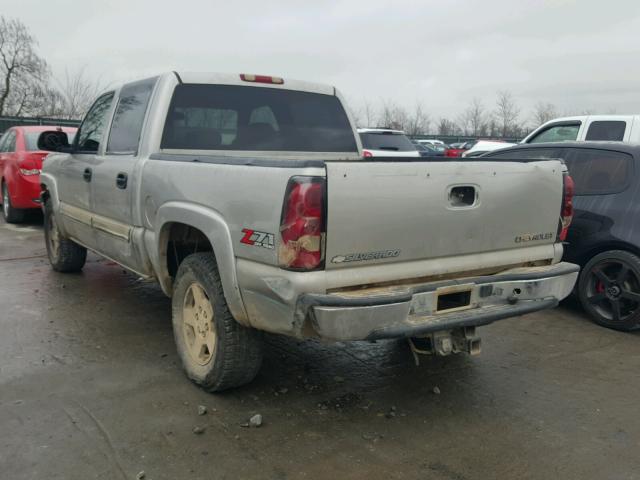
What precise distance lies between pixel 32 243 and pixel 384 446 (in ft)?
23.3

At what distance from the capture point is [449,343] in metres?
3.14

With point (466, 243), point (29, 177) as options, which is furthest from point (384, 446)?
point (29, 177)

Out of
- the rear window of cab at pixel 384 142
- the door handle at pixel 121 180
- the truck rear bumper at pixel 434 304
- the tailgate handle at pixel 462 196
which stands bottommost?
the truck rear bumper at pixel 434 304

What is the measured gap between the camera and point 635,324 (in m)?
4.72

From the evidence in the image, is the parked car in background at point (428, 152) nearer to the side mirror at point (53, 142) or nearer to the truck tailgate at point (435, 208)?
the side mirror at point (53, 142)

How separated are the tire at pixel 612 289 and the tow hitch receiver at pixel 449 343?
2.23 meters

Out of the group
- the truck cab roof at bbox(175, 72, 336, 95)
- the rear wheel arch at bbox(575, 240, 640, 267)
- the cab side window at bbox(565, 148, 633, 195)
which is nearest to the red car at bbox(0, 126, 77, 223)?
the truck cab roof at bbox(175, 72, 336, 95)

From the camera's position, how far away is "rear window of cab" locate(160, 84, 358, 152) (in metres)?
4.05

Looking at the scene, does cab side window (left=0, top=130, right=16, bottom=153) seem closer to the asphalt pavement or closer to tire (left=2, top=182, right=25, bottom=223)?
tire (left=2, top=182, right=25, bottom=223)

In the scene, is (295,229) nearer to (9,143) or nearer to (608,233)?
(608,233)

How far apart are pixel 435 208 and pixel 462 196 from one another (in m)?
0.23

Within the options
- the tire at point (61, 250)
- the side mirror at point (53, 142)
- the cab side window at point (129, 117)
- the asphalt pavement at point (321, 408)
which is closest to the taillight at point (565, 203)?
the asphalt pavement at point (321, 408)

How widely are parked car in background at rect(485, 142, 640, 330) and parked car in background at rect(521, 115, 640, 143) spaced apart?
3.56 metres

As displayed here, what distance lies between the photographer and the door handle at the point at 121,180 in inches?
161
